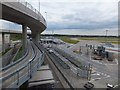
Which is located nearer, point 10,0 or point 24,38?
point 10,0

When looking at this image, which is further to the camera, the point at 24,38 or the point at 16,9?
the point at 24,38

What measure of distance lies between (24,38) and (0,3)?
22524 mm

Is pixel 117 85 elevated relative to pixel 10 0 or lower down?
lower down

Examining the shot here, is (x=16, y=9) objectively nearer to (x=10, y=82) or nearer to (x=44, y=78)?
(x=44, y=78)

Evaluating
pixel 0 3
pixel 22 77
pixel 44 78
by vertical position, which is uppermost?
pixel 0 3

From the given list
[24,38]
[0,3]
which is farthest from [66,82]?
[24,38]

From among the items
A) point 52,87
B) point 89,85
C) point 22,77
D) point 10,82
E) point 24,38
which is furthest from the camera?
point 24,38

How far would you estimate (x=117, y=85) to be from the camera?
1942 cm

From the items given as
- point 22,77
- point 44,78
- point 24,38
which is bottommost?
point 44,78

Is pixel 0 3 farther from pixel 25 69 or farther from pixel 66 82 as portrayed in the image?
pixel 66 82

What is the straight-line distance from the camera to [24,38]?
1473 inches

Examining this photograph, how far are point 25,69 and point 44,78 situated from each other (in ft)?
13.2

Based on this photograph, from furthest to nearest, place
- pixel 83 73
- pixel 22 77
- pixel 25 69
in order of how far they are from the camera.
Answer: pixel 83 73 < pixel 25 69 < pixel 22 77

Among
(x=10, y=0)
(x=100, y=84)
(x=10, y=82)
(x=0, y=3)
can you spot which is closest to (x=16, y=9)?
(x=10, y=0)
